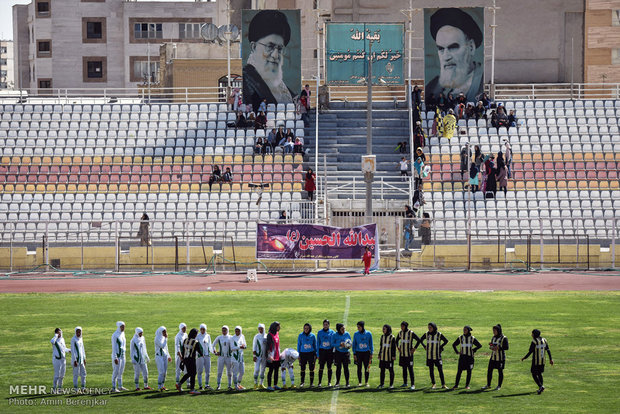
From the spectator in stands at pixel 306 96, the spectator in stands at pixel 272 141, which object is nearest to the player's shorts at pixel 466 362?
the spectator in stands at pixel 272 141

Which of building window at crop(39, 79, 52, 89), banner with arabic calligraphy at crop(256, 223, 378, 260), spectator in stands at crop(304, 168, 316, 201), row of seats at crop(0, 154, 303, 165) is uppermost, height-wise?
building window at crop(39, 79, 52, 89)

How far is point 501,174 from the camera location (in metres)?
47.4

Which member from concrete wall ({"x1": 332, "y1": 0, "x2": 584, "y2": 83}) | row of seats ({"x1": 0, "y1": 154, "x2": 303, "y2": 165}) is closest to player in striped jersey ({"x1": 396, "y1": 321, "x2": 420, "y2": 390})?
row of seats ({"x1": 0, "y1": 154, "x2": 303, "y2": 165})

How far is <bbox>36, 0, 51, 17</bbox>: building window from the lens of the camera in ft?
302

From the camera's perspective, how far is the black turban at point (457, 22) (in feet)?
179

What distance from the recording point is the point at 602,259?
41.8 m

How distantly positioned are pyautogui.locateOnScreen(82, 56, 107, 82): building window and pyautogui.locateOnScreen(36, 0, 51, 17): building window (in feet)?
18.3

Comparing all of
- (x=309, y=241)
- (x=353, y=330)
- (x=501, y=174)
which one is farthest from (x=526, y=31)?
(x=353, y=330)

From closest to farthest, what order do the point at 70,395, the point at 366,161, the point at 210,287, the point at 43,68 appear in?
the point at 70,395
the point at 210,287
the point at 366,161
the point at 43,68

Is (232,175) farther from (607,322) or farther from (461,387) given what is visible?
(461,387)

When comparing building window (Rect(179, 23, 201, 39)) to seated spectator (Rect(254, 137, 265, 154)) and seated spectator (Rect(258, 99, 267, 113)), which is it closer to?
seated spectator (Rect(258, 99, 267, 113))

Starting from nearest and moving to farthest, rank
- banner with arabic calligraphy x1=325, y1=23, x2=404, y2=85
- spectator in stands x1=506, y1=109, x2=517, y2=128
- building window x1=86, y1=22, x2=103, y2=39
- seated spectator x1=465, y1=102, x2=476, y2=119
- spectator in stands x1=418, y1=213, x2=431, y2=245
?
spectator in stands x1=418, y1=213, x2=431, y2=245, spectator in stands x1=506, y1=109, x2=517, y2=128, seated spectator x1=465, y1=102, x2=476, y2=119, banner with arabic calligraphy x1=325, y1=23, x2=404, y2=85, building window x1=86, y1=22, x2=103, y2=39

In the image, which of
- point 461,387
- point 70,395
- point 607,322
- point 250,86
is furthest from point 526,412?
point 250,86

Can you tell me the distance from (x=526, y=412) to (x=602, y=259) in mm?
24464
